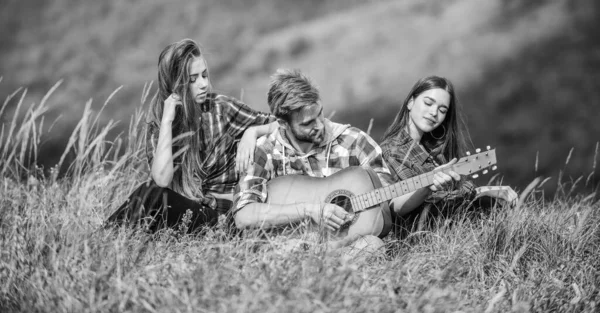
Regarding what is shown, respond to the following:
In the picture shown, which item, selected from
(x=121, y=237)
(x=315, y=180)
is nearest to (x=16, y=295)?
(x=121, y=237)

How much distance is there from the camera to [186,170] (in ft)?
11.9

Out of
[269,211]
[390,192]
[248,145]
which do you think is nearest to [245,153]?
[248,145]

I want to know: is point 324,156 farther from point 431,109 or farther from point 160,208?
point 160,208

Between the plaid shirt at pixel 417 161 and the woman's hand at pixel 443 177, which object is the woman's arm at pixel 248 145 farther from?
the woman's hand at pixel 443 177

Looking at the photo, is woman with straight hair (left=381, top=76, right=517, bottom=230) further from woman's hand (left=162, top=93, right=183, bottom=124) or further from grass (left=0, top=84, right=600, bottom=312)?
woman's hand (left=162, top=93, right=183, bottom=124)

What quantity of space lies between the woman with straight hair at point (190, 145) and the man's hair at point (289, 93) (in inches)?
10.5

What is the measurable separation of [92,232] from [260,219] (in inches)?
29.7

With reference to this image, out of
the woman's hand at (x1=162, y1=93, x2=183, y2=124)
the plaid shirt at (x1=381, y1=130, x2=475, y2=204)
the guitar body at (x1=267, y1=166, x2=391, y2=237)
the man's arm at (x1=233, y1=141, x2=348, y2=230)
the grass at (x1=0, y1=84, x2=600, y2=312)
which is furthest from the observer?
the plaid shirt at (x1=381, y1=130, x2=475, y2=204)

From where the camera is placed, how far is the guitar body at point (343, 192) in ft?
10.8

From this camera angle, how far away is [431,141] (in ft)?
12.8

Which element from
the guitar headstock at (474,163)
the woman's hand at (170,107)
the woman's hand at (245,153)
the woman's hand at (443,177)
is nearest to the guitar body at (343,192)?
the woman's hand at (245,153)

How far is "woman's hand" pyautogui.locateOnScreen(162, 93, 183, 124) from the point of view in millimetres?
3512

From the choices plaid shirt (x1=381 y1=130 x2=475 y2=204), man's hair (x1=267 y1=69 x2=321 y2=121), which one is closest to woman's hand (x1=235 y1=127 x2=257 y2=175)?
man's hair (x1=267 y1=69 x2=321 y2=121)

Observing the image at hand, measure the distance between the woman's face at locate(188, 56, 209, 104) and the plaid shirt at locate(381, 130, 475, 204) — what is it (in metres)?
0.99
